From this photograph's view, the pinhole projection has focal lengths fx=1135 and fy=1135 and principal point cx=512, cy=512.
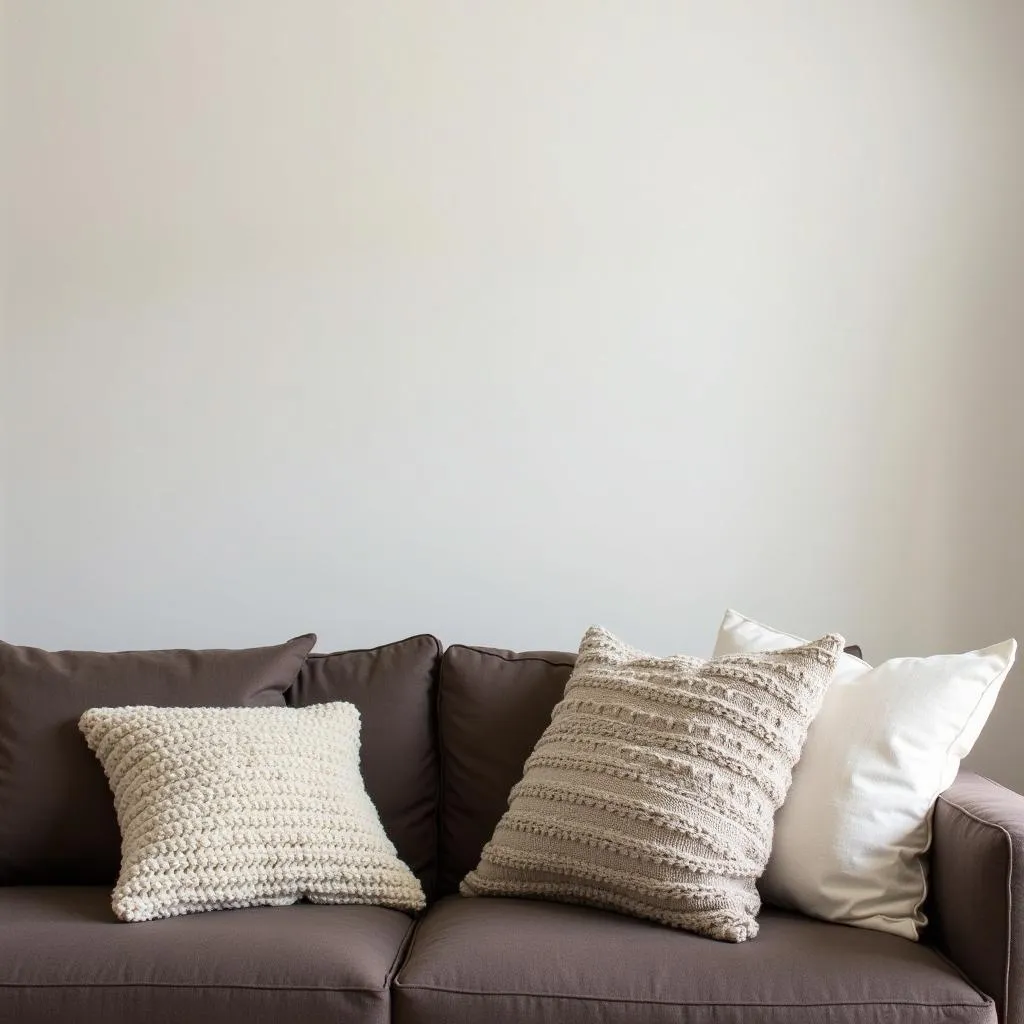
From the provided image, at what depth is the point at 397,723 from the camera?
2158mm

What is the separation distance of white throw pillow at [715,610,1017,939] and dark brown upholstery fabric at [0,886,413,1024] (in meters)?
0.65

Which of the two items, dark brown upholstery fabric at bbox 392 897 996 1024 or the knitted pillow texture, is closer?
dark brown upholstery fabric at bbox 392 897 996 1024

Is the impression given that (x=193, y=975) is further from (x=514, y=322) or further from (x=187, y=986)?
(x=514, y=322)

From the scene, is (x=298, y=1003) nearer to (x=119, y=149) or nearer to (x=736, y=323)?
(x=736, y=323)

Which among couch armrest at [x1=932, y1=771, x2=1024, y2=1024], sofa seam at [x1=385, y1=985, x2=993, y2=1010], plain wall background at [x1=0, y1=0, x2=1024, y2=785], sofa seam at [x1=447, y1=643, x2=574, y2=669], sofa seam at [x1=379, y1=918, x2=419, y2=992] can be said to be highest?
plain wall background at [x1=0, y1=0, x2=1024, y2=785]

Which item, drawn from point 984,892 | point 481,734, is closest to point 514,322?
point 481,734

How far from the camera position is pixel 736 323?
8.48ft

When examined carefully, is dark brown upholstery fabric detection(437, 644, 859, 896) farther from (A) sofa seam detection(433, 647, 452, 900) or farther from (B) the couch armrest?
(B) the couch armrest

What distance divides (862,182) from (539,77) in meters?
0.77

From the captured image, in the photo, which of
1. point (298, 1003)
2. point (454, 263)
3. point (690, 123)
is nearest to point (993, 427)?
point (690, 123)

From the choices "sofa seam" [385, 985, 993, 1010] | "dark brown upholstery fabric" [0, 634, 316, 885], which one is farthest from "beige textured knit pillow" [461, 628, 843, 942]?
"dark brown upholstery fabric" [0, 634, 316, 885]

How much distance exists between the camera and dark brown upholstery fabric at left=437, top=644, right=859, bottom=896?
2.10 m

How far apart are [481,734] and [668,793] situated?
492 millimetres

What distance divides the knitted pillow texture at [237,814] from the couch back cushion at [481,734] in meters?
0.17
